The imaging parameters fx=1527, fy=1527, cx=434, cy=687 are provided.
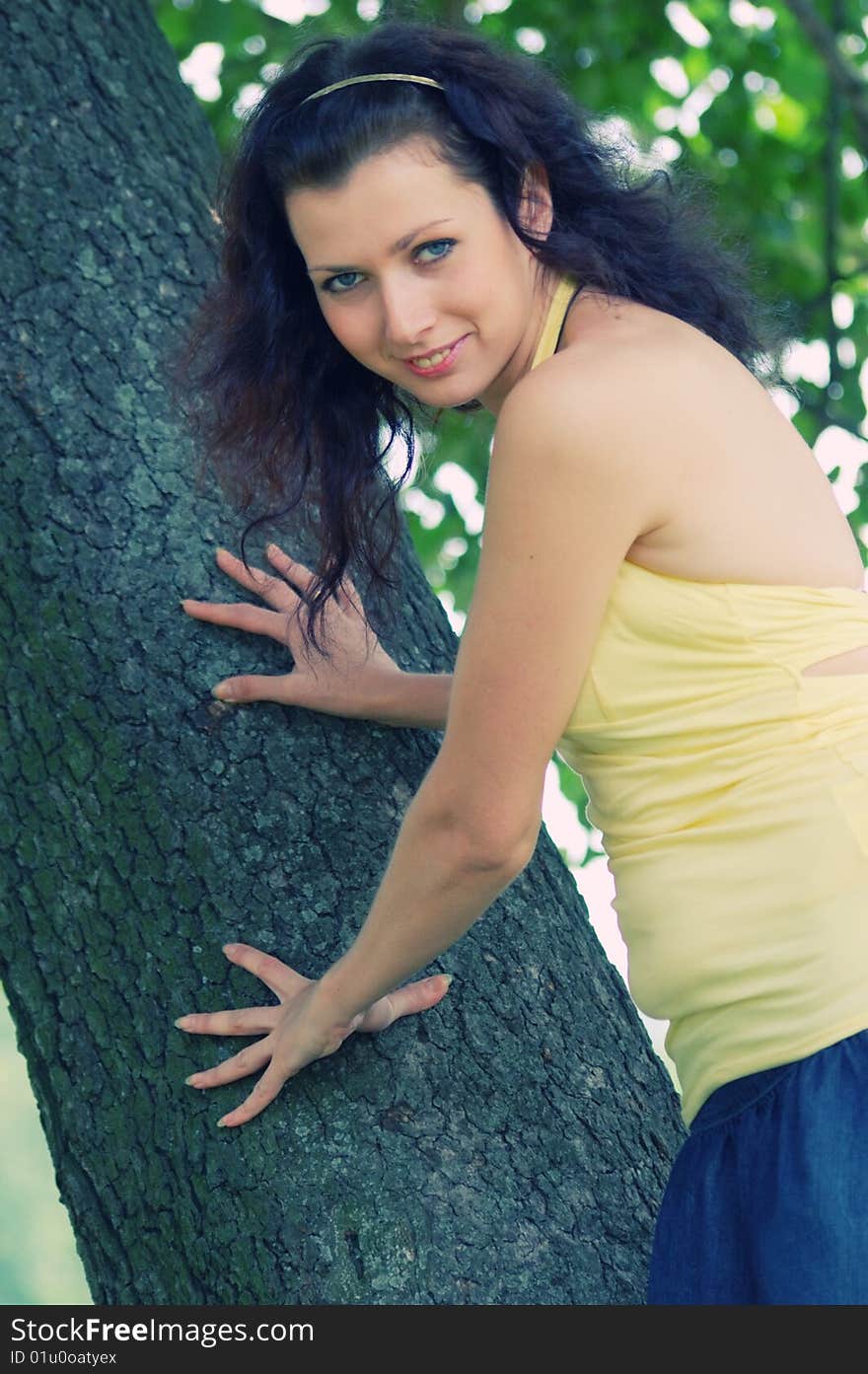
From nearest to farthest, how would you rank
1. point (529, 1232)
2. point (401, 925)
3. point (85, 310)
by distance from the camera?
1. point (401, 925)
2. point (529, 1232)
3. point (85, 310)

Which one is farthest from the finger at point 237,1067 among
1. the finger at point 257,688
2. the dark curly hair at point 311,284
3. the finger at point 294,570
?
the finger at point 294,570

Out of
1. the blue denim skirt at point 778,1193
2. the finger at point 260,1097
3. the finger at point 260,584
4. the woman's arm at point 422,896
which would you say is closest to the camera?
the blue denim skirt at point 778,1193

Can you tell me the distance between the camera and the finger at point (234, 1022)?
2.05m

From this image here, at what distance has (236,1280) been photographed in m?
1.95

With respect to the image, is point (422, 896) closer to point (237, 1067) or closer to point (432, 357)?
point (237, 1067)

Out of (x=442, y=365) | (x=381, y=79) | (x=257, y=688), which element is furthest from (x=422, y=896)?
(x=381, y=79)

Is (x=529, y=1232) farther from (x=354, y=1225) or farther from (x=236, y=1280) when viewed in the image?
(x=236, y=1280)

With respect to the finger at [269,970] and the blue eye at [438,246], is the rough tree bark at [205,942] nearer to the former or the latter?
the finger at [269,970]

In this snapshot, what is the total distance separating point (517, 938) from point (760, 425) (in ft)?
2.91

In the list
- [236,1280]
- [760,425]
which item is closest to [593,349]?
[760,425]

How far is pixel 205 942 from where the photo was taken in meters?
2.12

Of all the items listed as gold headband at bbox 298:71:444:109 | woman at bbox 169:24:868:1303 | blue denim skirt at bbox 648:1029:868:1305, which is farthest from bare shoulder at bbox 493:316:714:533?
blue denim skirt at bbox 648:1029:868:1305

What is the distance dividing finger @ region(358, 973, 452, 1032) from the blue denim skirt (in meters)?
0.43

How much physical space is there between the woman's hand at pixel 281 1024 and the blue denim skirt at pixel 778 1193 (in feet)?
1.49
